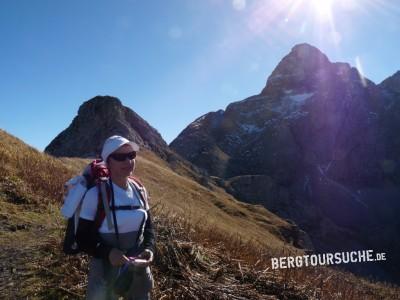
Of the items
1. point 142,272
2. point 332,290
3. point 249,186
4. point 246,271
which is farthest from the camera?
point 249,186

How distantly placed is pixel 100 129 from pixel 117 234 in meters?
61.7

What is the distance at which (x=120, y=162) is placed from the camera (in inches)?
171

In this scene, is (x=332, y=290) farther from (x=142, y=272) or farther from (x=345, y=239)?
(x=345, y=239)

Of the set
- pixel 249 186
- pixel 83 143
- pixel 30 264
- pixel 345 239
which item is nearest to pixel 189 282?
pixel 30 264

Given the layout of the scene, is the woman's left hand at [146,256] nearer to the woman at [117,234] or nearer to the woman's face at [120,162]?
the woman at [117,234]

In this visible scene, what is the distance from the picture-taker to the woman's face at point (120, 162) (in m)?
4.36

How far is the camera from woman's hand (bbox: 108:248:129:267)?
4.11 metres

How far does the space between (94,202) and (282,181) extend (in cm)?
18177

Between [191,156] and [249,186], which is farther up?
[191,156]

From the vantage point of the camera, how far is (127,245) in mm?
4395

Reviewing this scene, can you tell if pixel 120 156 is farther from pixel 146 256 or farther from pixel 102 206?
pixel 146 256

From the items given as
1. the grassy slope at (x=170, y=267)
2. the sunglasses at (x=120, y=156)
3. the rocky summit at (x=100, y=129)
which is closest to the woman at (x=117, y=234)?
the sunglasses at (x=120, y=156)

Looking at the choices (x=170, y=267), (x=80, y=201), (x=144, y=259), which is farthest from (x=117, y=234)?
(x=170, y=267)

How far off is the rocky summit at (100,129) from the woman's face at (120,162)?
185ft
